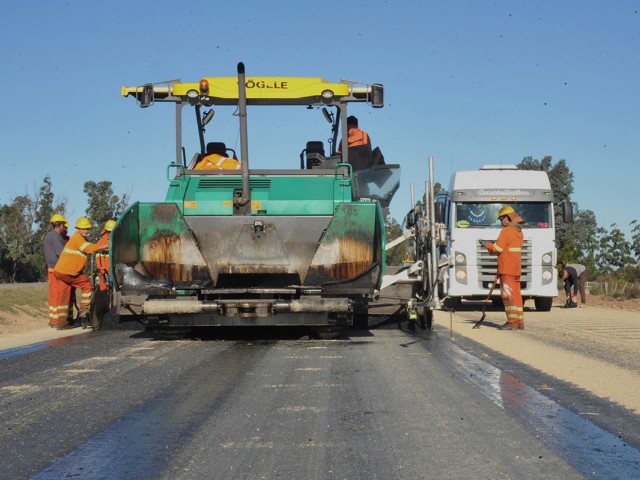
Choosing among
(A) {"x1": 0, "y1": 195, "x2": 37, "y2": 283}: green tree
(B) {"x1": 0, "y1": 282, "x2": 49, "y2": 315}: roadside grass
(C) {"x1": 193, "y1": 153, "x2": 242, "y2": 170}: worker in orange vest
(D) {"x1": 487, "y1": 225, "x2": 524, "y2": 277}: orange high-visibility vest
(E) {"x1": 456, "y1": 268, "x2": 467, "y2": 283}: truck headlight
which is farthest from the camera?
(A) {"x1": 0, "y1": 195, "x2": 37, "y2": 283}: green tree

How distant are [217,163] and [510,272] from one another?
4.87 m

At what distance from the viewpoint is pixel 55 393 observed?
6305 mm

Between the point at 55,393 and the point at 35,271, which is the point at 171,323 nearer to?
the point at 55,393

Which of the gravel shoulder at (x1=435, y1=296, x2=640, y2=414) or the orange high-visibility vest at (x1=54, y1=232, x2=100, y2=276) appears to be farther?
the orange high-visibility vest at (x1=54, y1=232, x2=100, y2=276)

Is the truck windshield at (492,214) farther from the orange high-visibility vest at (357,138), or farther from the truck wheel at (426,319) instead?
the orange high-visibility vest at (357,138)

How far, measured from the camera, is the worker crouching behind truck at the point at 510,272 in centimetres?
1299

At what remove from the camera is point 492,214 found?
18.7 metres

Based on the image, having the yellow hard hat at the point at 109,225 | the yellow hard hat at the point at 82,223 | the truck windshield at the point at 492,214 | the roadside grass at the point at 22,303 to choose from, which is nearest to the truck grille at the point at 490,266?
the truck windshield at the point at 492,214

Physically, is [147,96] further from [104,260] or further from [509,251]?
[509,251]

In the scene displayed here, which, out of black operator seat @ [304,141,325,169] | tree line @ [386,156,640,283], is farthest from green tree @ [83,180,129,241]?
black operator seat @ [304,141,325,169]

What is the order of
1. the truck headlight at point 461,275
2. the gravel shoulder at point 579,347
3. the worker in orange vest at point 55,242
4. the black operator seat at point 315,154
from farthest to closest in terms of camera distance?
the truck headlight at point 461,275 → the worker in orange vest at point 55,242 → the black operator seat at point 315,154 → the gravel shoulder at point 579,347

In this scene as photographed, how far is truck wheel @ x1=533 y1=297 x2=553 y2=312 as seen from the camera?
19172 millimetres

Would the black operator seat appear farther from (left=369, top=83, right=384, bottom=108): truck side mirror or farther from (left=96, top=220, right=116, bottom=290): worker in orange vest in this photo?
(left=96, top=220, right=116, bottom=290): worker in orange vest

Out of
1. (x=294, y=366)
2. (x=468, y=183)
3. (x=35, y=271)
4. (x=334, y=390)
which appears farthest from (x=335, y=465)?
(x=35, y=271)
